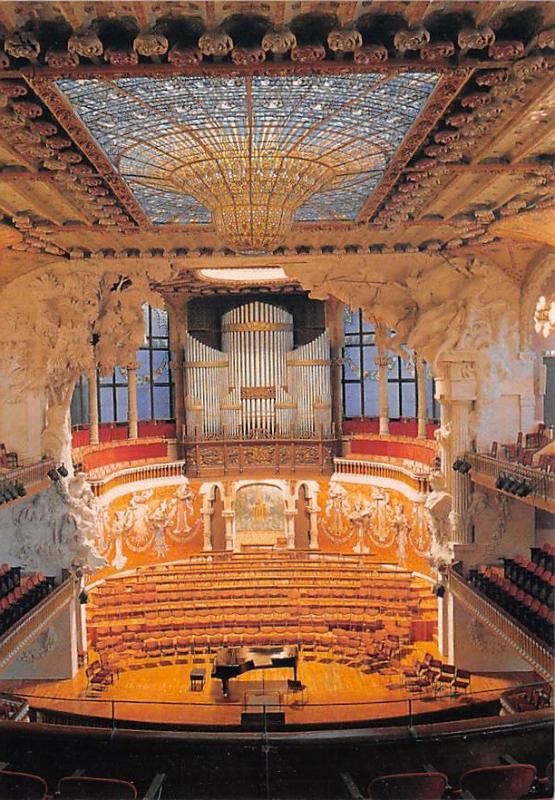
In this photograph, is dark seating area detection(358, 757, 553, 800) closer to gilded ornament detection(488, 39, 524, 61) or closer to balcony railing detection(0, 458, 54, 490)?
gilded ornament detection(488, 39, 524, 61)

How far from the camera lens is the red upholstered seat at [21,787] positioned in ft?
24.6

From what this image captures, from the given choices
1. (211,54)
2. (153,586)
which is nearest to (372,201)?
(211,54)

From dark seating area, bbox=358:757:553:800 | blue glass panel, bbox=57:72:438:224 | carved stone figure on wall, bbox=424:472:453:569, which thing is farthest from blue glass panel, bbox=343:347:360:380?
dark seating area, bbox=358:757:553:800

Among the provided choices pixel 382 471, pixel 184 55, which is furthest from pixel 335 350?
pixel 184 55

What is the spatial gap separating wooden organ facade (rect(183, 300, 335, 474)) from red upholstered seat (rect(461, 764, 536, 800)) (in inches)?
609

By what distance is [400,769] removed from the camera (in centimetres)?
951

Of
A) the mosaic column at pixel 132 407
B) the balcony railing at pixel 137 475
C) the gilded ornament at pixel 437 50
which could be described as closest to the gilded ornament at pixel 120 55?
the gilded ornament at pixel 437 50

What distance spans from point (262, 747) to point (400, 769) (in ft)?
5.21

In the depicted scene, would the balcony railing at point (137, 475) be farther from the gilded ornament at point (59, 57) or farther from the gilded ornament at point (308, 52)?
the gilded ornament at point (308, 52)

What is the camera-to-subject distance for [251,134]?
840 cm

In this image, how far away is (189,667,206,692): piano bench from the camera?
14.4 meters

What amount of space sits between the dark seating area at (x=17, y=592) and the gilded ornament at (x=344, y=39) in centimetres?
1001

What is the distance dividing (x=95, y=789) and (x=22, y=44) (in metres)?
6.49

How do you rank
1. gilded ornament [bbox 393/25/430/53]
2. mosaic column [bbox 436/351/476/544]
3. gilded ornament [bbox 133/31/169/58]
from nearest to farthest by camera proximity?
gilded ornament [bbox 133/31/169/58] < gilded ornament [bbox 393/25/430/53] < mosaic column [bbox 436/351/476/544]
